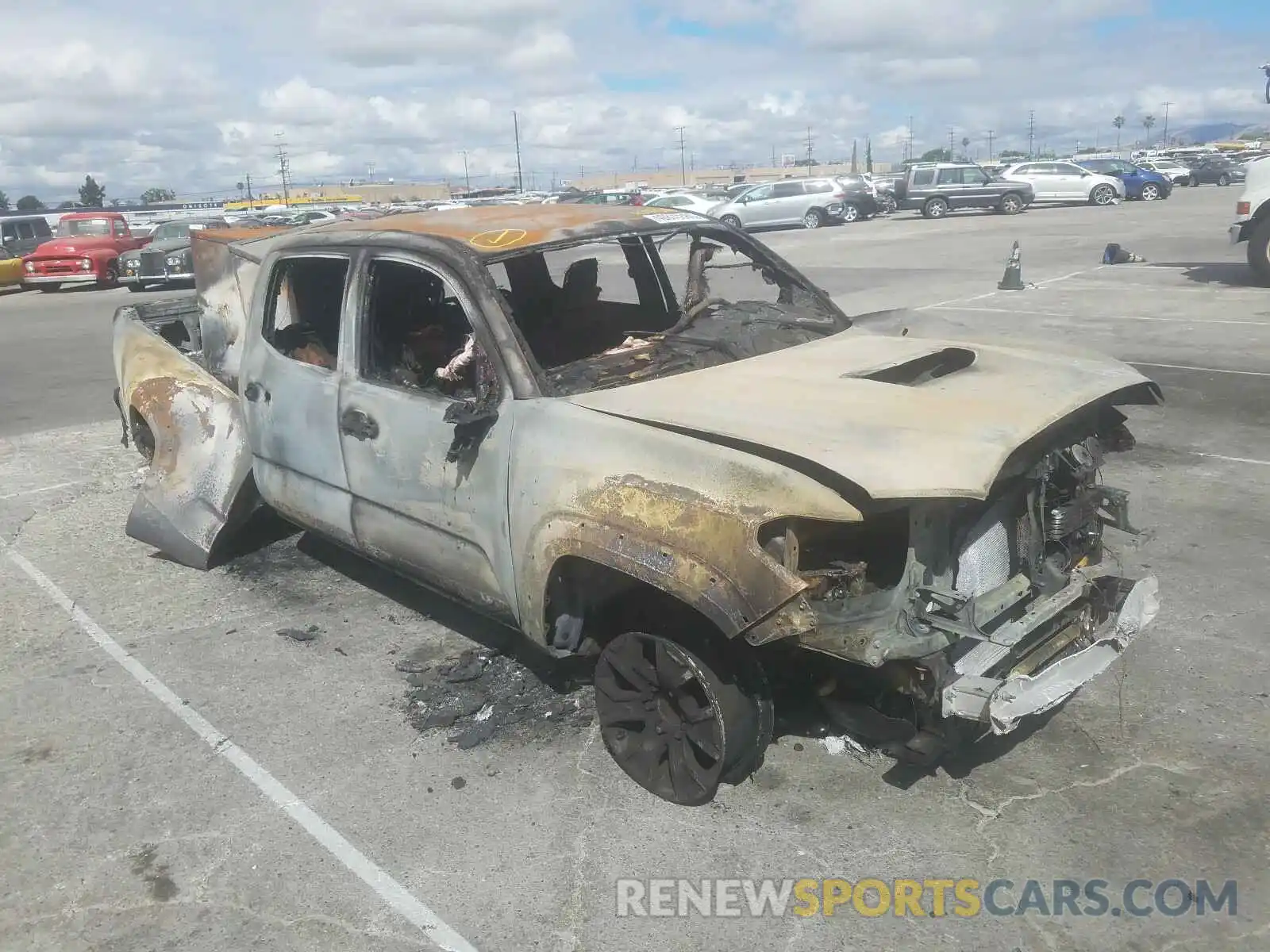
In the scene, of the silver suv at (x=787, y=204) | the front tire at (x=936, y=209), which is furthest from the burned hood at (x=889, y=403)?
the front tire at (x=936, y=209)

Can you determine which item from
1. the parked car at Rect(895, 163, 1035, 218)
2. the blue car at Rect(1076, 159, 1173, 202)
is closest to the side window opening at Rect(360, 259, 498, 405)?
the parked car at Rect(895, 163, 1035, 218)

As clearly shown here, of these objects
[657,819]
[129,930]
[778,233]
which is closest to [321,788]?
[129,930]

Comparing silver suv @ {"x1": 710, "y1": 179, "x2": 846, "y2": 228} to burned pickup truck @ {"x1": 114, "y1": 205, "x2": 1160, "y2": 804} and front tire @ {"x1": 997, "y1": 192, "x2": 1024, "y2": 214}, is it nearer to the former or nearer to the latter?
front tire @ {"x1": 997, "y1": 192, "x2": 1024, "y2": 214}

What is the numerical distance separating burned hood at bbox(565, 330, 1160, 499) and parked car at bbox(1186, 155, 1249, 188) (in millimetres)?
54519

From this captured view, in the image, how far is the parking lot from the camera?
9.52ft

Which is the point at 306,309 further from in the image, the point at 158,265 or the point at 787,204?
the point at 787,204

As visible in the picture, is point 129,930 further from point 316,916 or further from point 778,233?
point 778,233

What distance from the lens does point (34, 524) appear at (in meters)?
6.50

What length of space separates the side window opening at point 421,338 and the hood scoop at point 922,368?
1374 mm

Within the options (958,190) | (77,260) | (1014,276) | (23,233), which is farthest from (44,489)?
(958,190)

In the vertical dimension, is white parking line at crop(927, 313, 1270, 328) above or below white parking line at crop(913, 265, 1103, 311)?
above

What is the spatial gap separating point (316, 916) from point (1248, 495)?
223 inches

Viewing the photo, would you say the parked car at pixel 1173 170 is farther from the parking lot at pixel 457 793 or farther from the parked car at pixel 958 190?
the parking lot at pixel 457 793

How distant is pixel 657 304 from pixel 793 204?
3083 cm
